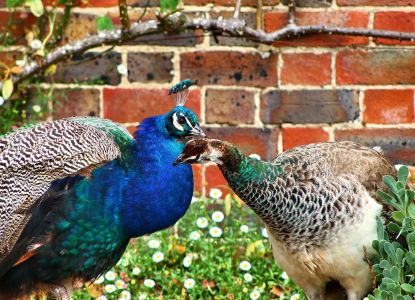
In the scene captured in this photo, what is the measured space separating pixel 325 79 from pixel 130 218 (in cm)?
118

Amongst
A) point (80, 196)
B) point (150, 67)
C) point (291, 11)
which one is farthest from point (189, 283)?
point (291, 11)

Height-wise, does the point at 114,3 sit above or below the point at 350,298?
above

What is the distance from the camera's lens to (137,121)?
4.21m

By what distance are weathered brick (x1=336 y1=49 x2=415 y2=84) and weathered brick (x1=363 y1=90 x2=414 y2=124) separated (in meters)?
0.05

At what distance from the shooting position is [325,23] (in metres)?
4.07

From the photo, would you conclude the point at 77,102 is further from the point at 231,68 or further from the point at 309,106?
the point at 309,106

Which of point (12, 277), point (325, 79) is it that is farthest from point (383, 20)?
point (12, 277)

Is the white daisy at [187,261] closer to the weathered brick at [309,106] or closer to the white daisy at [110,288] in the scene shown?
the white daisy at [110,288]

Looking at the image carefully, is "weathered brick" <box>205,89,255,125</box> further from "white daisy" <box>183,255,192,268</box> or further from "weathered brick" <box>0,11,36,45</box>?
"weathered brick" <box>0,11,36,45</box>

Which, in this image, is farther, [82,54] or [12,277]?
[82,54]

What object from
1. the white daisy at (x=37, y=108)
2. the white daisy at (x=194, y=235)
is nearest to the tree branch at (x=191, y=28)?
the white daisy at (x=37, y=108)

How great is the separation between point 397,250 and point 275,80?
1265 mm

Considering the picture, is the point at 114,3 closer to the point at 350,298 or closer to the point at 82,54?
the point at 82,54

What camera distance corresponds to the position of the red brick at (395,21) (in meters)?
4.04
